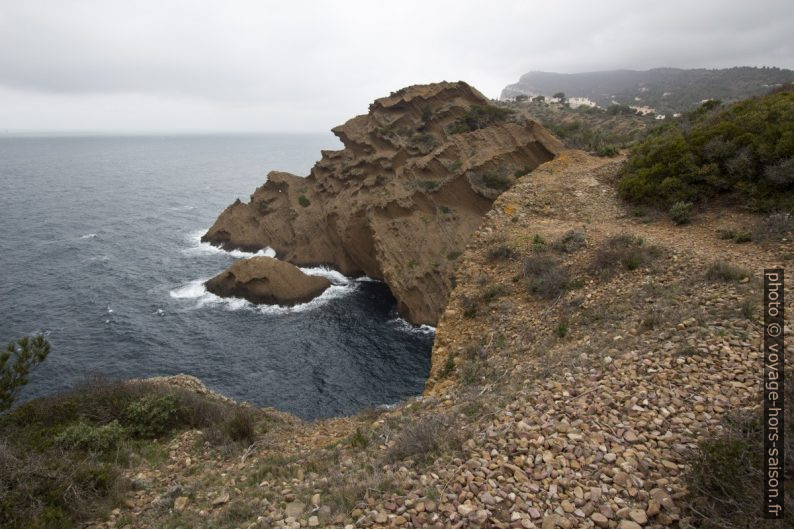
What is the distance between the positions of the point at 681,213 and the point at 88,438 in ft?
61.1

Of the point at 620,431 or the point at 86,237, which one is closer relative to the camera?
the point at 620,431

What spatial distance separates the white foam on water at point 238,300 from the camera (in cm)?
3706

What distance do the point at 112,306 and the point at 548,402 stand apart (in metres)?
38.5

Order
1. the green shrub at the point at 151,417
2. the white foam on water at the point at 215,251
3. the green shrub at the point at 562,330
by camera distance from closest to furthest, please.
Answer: the green shrub at the point at 562,330, the green shrub at the point at 151,417, the white foam on water at the point at 215,251

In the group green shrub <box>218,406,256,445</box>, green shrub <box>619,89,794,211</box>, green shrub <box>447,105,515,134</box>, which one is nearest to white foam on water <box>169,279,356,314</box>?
green shrub <box>447,105,515,134</box>

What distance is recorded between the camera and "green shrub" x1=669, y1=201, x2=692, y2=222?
47.5ft

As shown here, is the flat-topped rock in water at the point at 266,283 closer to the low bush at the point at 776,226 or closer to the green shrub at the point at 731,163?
the green shrub at the point at 731,163

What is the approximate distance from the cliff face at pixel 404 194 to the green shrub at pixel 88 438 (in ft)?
81.3

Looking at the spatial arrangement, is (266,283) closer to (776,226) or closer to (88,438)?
(88,438)

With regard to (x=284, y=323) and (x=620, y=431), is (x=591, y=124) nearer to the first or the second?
(x=284, y=323)

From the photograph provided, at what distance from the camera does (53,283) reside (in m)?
40.1

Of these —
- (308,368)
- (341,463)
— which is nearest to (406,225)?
(308,368)

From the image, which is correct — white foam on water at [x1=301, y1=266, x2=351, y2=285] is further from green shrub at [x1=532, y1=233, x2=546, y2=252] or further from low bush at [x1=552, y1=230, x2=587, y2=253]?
low bush at [x1=552, y1=230, x2=587, y2=253]

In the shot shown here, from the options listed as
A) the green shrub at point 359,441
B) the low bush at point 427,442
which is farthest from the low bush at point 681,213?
the green shrub at point 359,441
